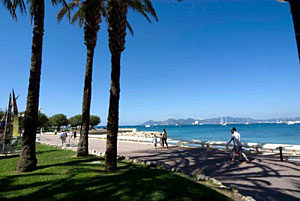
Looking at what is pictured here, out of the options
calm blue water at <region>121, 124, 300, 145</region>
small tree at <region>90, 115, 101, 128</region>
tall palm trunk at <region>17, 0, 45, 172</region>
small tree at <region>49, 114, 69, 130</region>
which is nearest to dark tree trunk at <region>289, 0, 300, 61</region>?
tall palm trunk at <region>17, 0, 45, 172</region>

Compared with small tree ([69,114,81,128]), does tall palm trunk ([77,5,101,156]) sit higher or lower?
higher

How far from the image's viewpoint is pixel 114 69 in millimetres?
7172

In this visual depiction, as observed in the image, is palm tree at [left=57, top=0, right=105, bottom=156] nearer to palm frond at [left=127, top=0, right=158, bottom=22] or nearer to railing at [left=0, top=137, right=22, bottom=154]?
palm frond at [left=127, top=0, right=158, bottom=22]

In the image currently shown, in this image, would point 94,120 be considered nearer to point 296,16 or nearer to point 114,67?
point 114,67

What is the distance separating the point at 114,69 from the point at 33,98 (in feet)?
11.3

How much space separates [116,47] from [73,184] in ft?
16.7

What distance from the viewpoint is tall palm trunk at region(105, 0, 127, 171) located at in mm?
6844

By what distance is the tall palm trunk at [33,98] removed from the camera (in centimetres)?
694

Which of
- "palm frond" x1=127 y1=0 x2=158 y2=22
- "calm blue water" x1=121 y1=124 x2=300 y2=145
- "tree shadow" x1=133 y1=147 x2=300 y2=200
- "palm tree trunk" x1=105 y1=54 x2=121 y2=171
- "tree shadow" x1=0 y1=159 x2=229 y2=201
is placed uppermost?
"palm frond" x1=127 y1=0 x2=158 y2=22

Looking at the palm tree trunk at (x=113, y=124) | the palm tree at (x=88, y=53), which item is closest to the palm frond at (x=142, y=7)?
the palm tree at (x=88, y=53)

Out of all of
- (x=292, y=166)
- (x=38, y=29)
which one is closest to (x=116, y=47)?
(x=38, y=29)

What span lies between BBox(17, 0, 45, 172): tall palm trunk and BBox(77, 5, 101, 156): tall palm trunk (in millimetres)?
3310

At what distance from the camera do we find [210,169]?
8.17 metres

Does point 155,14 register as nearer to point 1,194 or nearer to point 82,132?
point 82,132
